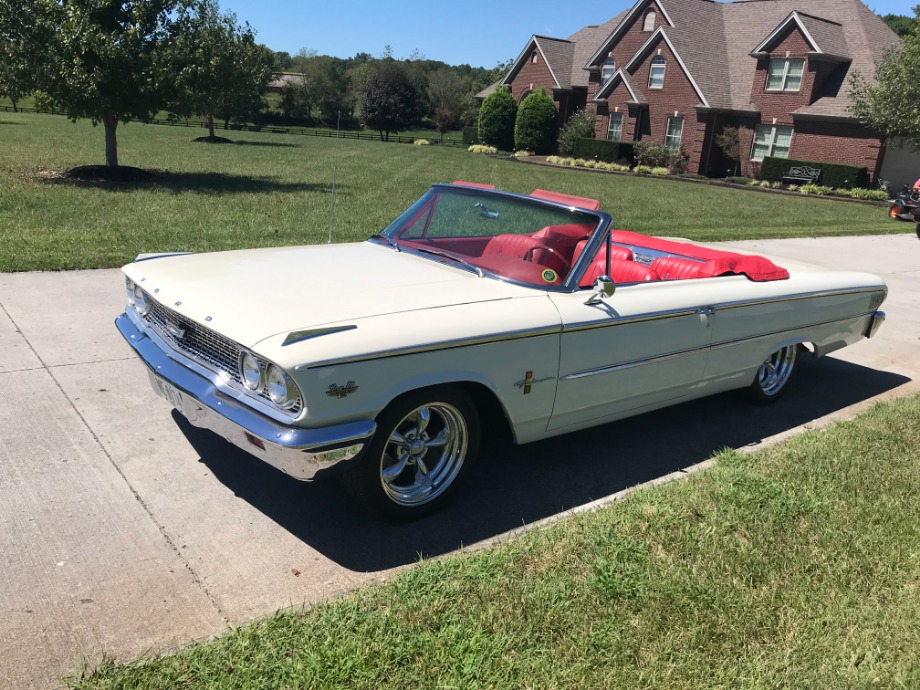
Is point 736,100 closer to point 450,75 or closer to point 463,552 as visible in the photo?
point 463,552

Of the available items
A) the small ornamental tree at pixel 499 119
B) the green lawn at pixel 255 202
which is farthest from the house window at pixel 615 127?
the green lawn at pixel 255 202

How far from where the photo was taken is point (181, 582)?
3.07 meters

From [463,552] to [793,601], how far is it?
138 cm

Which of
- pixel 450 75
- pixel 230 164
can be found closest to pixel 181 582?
pixel 230 164

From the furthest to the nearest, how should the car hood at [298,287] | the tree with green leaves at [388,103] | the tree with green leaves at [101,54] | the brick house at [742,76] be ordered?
1. the tree with green leaves at [388,103]
2. the brick house at [742,76]
3. the tree with green leaves at [101,54]
4. the car hood at [298,287]

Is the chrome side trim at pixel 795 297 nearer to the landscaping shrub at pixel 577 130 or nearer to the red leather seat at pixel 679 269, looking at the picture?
the red leather seat at pixel 679 269

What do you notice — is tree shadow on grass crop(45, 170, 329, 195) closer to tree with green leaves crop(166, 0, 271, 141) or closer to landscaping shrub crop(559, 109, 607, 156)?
tree with green leaves crop(166, 0, 271, 141)

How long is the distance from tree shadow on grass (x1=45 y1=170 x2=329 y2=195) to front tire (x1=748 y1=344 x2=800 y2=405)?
12.9 m

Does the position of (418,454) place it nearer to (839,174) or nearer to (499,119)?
(839,174)

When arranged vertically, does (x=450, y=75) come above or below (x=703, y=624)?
above

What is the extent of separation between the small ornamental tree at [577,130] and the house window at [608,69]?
1986 mm

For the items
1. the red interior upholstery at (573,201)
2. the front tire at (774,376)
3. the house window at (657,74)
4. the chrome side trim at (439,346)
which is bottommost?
the front tire at (774,376)

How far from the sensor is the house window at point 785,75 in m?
31.9

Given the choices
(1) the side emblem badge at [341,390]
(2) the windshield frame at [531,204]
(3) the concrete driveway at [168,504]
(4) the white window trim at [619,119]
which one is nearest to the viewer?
(3) the concrete driveway at [168,504]
